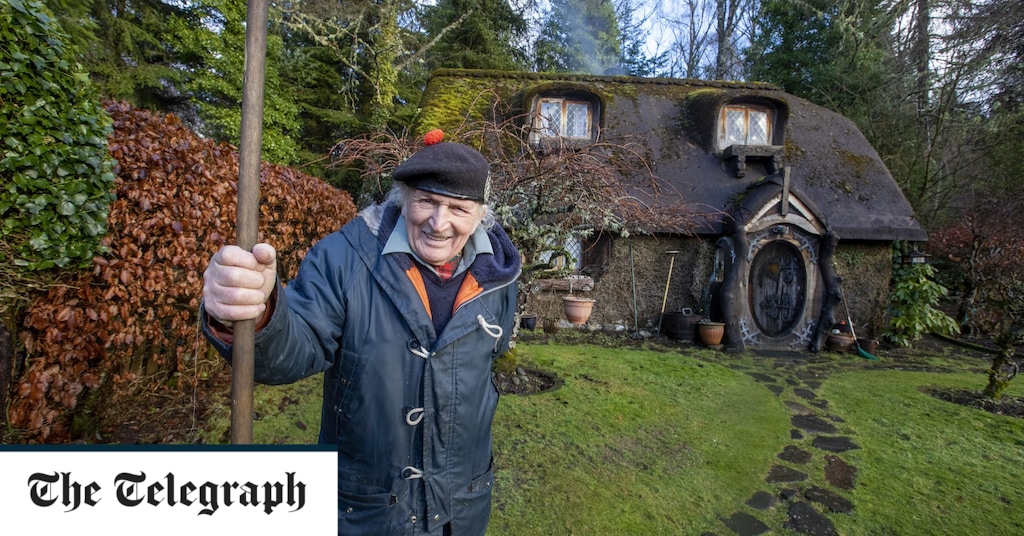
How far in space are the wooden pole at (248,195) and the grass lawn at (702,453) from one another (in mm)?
1975

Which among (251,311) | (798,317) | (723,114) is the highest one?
(723,114)

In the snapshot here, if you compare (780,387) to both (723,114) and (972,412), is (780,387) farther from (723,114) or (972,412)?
(723,114)

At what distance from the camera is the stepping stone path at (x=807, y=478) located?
2939mm

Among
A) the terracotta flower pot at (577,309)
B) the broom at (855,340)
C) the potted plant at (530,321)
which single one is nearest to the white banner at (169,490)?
the terracotta flower pot at (577,309)

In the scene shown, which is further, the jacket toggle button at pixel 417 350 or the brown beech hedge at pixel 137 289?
the brown beech hedge at pixel 137 289

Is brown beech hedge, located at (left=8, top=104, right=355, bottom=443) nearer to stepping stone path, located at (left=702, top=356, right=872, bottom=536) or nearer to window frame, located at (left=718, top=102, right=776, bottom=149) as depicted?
stepping stone path, located at (left=702, top=356, right=872, bottom=536)

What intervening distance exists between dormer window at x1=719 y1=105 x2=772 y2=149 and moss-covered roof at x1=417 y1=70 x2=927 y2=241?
0.23 m

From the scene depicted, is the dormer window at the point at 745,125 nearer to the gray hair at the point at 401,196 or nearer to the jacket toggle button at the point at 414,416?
the gray hair at the point at 401,196

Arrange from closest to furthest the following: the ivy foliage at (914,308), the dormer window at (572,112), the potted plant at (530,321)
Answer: the potted plant at (530,321) < the ivy foliage at (914,308) < the dormer window at (572,112)

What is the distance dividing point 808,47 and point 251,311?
1954 centimetres

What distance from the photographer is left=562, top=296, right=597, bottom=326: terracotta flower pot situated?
845 cm

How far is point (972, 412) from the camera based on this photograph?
17.2ft

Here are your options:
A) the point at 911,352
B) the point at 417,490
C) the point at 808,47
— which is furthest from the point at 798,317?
the point at 808,47

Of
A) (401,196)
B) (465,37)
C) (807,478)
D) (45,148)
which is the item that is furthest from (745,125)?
(45,148)
